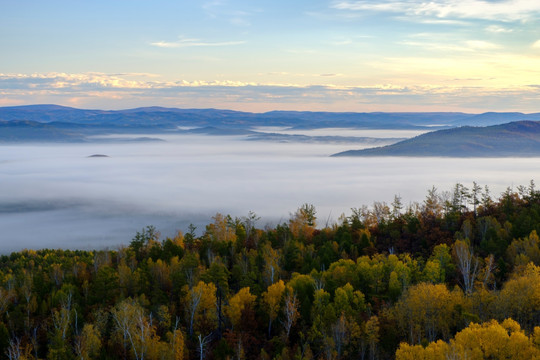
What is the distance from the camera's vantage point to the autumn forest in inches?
2147

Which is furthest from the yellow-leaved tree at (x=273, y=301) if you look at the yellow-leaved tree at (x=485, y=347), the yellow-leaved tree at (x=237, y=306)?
the yellow-leaved tree at (x=485, y=347)

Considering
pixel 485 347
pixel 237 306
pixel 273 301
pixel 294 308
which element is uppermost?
pixel 485 347

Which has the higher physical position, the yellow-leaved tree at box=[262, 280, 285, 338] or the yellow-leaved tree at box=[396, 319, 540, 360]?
the yellow-leaved tree at box=[396, 319, 540, 360]

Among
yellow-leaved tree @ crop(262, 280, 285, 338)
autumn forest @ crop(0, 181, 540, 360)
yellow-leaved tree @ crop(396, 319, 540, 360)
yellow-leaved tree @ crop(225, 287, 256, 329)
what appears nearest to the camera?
yellow-leaved tree @ crop(396, 319, 540, 360)

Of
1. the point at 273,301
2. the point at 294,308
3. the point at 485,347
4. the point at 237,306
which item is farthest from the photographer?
the point at 273,301

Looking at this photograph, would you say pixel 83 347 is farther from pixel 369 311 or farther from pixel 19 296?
pixel 369 311

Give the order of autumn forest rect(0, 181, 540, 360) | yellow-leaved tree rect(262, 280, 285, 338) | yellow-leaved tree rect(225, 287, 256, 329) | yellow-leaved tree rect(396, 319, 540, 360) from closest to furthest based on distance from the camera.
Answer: yellow-leaved tree rect(396, 319, 540, 360)
autumn forest rect(0, 181, 540, 360)
yellow-leaved tree rect(225, 287, 256, 329)
yellow-leaved tree rect(262, 280, 285, 338)

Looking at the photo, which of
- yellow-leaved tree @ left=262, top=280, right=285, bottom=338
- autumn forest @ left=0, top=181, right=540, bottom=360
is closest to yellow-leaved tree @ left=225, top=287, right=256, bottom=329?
autumn forest @ left=0, top=181, right=540, bottom=360

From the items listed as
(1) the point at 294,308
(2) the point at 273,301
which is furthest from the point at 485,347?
(2) the point at 273,301

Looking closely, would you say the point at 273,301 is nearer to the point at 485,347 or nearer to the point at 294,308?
the point at 294,308

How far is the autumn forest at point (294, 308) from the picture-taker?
2147 inches

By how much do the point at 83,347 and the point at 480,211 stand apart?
300 feet

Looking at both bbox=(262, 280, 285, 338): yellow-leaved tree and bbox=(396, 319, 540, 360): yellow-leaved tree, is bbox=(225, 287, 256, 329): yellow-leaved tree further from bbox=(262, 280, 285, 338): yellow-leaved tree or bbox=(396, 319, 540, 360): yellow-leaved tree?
bbox=(396, 319, 540, 360): yellow-leaved tree

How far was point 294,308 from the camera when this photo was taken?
209ft
